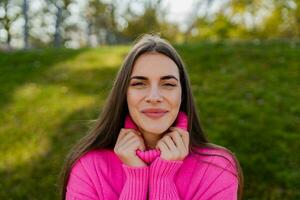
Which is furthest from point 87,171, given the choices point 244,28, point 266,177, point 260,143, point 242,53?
point 244,28

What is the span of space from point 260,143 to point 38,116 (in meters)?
3.14

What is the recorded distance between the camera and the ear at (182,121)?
288 centimetres

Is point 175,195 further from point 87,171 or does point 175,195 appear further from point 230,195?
point 87,171

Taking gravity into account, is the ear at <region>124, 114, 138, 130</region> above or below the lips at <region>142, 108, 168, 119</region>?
below

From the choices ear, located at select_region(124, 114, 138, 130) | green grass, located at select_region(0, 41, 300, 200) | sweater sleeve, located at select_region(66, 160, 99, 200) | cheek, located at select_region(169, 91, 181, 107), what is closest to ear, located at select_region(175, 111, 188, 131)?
cheek, located at select_region(169, 91, 181, 107)

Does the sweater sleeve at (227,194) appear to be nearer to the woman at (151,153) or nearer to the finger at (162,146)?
the woman at (151,153)

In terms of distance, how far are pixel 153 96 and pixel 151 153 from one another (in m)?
0.31

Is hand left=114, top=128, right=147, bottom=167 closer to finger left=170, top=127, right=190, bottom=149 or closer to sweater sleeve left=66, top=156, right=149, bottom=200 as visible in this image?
sweater sleeve left=66, top=156, right=149, bottom=200

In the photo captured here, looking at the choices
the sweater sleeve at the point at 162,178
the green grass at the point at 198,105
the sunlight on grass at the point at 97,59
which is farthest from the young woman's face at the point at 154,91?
the sunlight on grass at the point at 97,59

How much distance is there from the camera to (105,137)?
9.68 ft

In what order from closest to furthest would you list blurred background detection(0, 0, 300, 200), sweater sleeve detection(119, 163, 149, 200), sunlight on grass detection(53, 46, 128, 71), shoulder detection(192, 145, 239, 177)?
sweater sleeve detection(119, 163, 149, 200), shoulder detection(192, 145, 239, 177), blurred background detection(0, 0, 300, 200), sunlight on grass detection(53, 46, 128, 71)

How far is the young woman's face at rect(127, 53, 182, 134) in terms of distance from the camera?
2721 mm

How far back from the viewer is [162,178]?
2.73 m

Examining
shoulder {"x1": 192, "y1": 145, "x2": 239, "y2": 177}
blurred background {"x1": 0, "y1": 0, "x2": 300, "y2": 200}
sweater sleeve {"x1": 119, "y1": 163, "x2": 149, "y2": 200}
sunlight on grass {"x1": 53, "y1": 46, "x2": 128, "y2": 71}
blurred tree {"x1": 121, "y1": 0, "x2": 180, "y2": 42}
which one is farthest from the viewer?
blurred tree {"x1": 121, "y1": 0, "x2": 180, "y2": 42}
